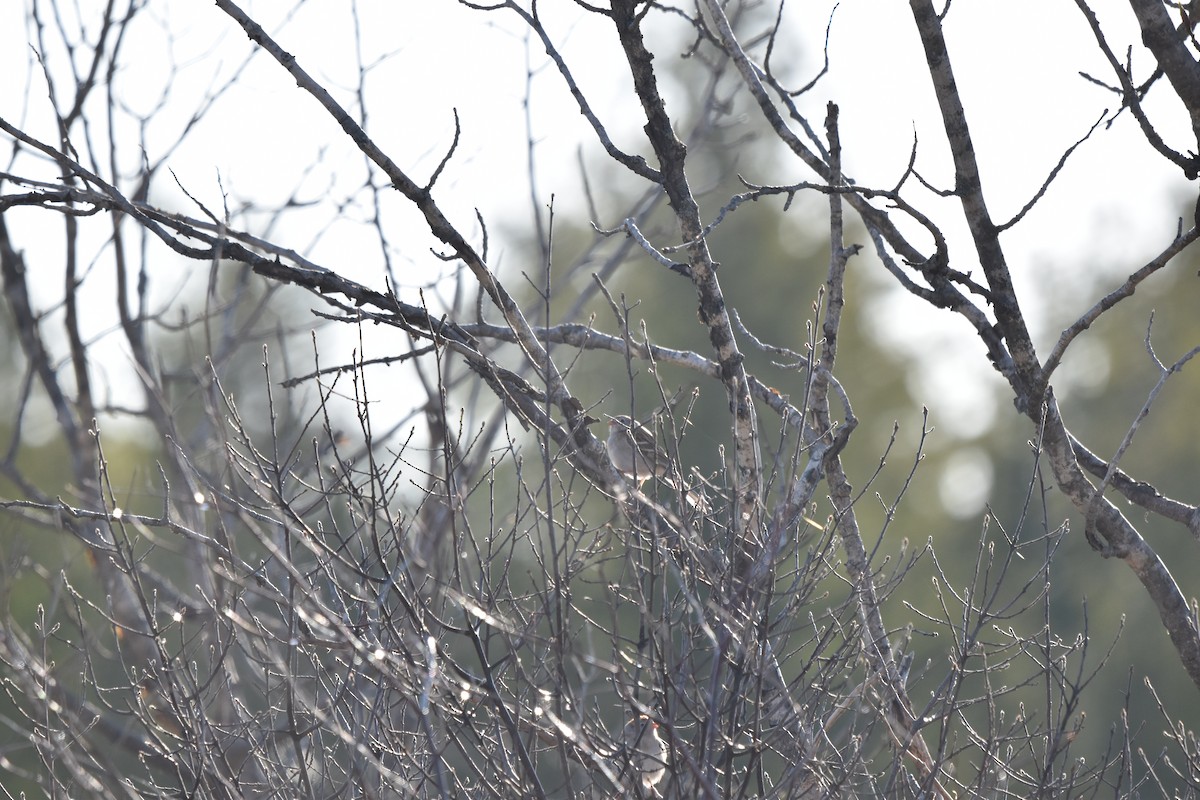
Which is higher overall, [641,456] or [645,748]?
[641,456]

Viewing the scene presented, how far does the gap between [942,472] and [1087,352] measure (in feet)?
10.1

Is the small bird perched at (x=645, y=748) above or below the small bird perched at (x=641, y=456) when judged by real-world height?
below

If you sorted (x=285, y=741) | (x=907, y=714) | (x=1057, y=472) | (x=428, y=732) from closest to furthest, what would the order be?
(x=428, y=732) < (x=907, y=714) < (x=1057, y=472) < (x=285, y=741)

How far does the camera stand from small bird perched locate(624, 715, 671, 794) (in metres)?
2.77

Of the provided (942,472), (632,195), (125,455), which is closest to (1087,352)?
(942,472)

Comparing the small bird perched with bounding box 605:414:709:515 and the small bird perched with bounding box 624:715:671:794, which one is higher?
the small bird perched with bounding box 605:414:709:515

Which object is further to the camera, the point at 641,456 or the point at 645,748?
the point at 641,456

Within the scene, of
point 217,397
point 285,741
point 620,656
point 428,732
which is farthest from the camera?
point 285,741

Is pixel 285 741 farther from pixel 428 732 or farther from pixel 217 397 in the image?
pixel 428 732

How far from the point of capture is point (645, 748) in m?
2.97

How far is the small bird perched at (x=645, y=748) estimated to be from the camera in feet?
9.09

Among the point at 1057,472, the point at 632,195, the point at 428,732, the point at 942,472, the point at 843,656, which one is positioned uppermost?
the point at 632,195

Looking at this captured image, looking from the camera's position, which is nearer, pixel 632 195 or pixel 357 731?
pixel 357 731

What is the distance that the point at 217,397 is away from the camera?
3006mm
